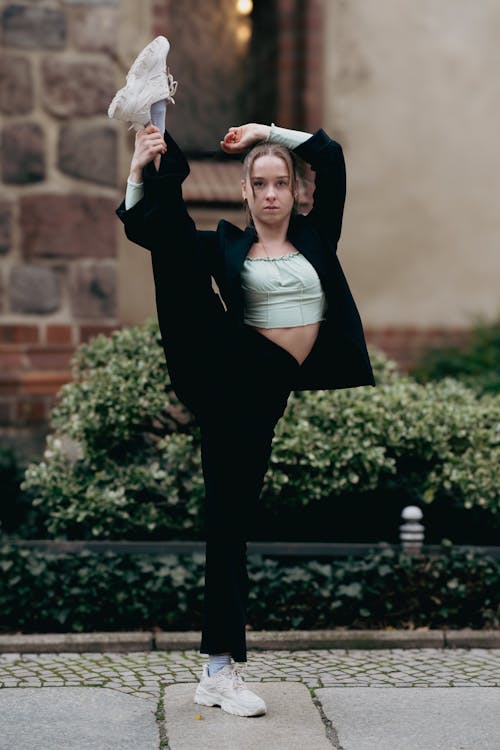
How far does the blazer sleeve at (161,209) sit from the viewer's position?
10.9 ft

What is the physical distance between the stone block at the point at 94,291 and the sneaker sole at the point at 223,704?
3.62m

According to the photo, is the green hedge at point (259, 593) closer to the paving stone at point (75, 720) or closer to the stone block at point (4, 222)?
the paving stone at point (75, 720)

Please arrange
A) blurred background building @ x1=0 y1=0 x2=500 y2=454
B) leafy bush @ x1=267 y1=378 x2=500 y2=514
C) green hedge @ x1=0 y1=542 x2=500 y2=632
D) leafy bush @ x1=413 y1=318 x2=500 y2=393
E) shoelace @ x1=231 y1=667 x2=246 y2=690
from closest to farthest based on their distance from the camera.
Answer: shoelace @ x1=231 y1=667 x2=246 y2=690, green hedge @ x1=0 y1=542 x2=500 y2=632, leafy bush @ x1=267 y1=378 x2=500 y2=514, leafy bush @ x1=413 y1=318 x2=500 y2=393, blurred background building @ x1=0 y1=0 x2=500 y2=454

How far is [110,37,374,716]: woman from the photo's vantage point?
3523 mm

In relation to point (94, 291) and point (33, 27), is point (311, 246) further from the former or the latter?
point (33, 27)

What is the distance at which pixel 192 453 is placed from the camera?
5.27 metres

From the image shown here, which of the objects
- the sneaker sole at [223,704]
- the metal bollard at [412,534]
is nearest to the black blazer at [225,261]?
the sneaker sole at [223,704]

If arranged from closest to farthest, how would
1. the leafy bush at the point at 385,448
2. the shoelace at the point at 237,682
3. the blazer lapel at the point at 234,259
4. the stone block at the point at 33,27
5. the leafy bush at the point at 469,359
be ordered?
the blazer lapel at the point at 234,259, the shoelace at the point at 237,682, the leafy bush at the point at 385,448, the stone block at the point at 33,27, the leafy bush at the point at 469,359

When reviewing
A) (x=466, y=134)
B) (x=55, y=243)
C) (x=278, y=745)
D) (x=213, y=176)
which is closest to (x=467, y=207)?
(x=466, y=134)

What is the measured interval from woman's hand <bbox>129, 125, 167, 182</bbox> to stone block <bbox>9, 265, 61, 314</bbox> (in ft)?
11.8

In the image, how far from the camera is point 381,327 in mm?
8102

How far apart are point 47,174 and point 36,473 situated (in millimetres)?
2229

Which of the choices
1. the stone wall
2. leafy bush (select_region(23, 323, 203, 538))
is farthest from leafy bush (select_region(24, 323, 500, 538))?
the stone wall

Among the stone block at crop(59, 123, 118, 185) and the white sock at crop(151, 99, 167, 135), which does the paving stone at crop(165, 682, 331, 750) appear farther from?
the stone block at crop(59, 123, 118, 185)
